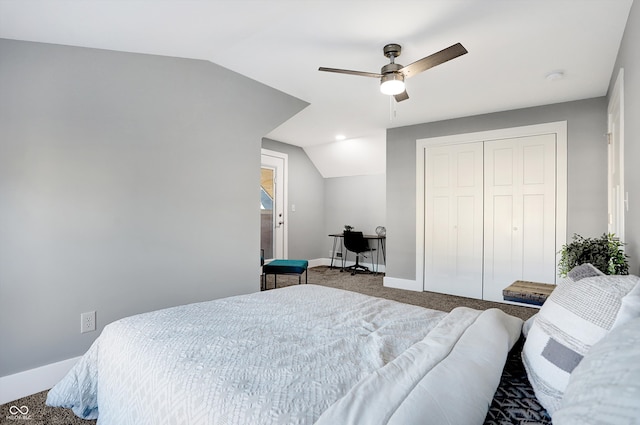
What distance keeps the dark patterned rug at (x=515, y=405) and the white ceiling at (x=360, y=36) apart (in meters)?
1.99

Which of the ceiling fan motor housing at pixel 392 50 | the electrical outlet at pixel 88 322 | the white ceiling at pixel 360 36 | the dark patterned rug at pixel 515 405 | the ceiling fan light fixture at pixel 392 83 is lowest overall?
the electrical outlet at pixel 88 322

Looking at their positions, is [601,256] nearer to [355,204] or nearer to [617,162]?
[617,162]

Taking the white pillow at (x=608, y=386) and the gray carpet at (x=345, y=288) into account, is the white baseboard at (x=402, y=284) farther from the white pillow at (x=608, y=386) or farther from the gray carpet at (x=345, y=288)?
the white pillow at (x=608, y=386)

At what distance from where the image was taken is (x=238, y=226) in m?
3.10

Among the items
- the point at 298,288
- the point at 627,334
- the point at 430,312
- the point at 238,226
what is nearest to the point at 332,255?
the point at 238,226

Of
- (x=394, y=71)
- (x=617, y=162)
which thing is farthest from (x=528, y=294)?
(x=394, y=71)

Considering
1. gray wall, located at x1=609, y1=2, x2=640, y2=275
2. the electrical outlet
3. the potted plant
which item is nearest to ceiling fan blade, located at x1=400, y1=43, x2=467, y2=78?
gray wall, located at x1=609, y1=2, x2=640, y2=275

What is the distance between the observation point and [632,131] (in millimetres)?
1956

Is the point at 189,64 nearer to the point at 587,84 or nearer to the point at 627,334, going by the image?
the point at 627,334

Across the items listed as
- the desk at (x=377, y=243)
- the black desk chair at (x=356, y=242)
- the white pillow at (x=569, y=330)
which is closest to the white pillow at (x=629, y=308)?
the white pillow at (x=569, y=330)

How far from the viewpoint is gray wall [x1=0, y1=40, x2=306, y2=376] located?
2.02 metres

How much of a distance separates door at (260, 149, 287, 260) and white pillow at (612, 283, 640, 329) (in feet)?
17.3

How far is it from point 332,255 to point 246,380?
587 cm

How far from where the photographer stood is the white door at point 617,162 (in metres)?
2.36
